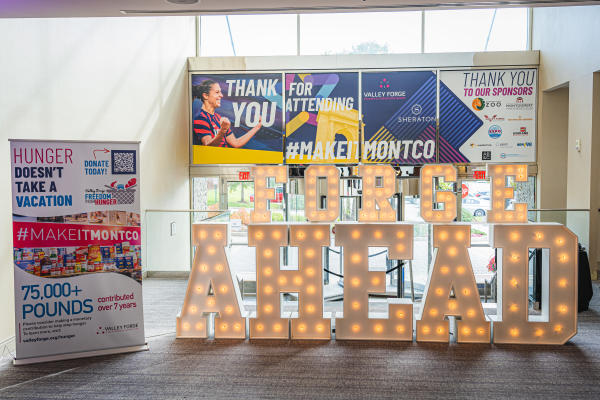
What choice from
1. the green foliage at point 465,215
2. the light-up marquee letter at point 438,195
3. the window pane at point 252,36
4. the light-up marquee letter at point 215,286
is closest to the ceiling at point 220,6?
the light-up marquee letter at point 438,195

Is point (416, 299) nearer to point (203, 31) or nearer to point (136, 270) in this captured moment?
point (136, 270)

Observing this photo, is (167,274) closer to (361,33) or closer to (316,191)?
(316,191)

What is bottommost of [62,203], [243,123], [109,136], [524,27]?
[62,203]

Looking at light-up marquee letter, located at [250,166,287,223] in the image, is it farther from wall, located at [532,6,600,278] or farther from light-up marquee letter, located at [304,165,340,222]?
wall, located at [532,6,600,278]

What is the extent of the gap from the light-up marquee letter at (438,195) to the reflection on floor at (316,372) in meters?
1.13

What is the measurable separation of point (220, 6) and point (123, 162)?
1.51m

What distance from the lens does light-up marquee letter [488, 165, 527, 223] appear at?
4.08 m

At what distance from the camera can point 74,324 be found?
373cm

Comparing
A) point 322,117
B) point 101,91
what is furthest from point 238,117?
point 101,91

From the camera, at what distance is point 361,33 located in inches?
349

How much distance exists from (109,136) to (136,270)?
2544 mm

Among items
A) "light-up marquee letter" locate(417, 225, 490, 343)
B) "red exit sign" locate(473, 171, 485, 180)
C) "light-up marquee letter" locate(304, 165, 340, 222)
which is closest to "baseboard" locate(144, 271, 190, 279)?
"light-up marquee letter" locate(304, 165, 340, 222)

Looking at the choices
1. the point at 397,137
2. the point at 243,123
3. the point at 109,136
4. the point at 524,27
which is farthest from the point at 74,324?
the point at 524,27

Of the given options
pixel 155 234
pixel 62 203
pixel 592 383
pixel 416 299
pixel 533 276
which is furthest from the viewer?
pixel 155 234
